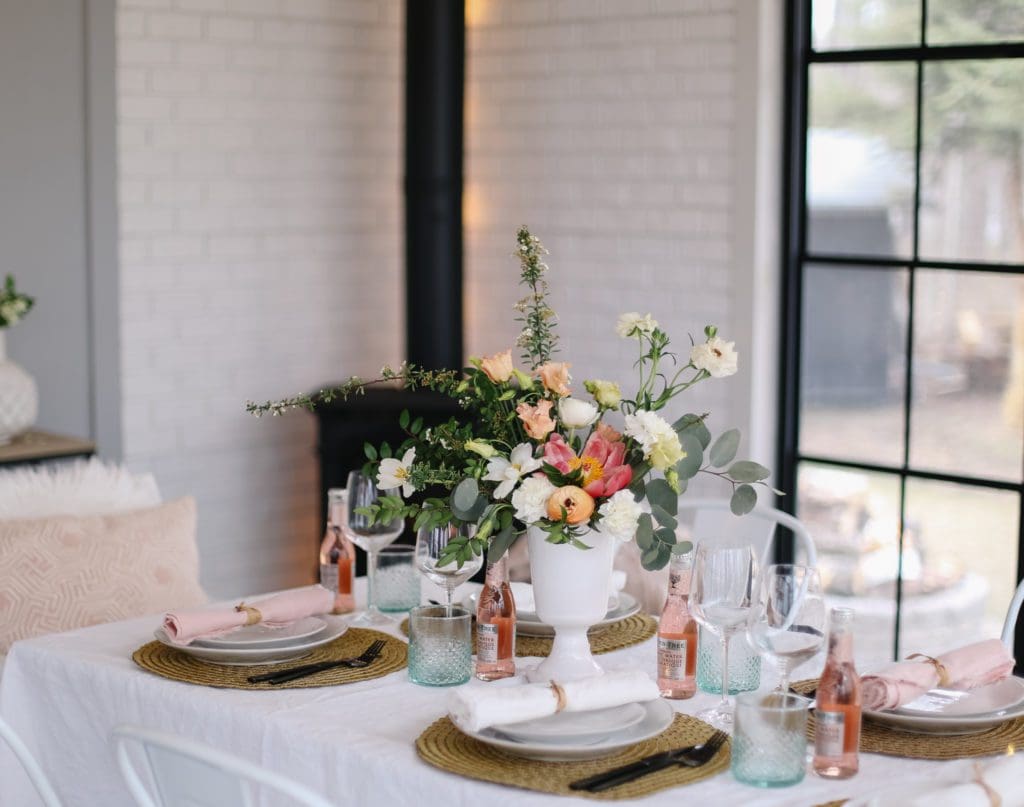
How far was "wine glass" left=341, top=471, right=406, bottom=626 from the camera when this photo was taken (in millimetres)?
2773

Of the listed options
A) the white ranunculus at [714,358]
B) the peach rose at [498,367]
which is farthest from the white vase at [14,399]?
the white ranunculus at [714,358]

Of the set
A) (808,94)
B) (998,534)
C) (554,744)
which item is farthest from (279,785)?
(808,94)

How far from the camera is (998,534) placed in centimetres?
430

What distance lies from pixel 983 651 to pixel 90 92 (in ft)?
10.9

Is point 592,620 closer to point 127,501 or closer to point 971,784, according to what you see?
point 971,784

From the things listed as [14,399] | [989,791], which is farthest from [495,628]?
[14,399]

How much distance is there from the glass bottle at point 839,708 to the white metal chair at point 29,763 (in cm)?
117

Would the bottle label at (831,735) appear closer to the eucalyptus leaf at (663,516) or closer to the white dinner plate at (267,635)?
the eucalyptus leaf at (663,516)

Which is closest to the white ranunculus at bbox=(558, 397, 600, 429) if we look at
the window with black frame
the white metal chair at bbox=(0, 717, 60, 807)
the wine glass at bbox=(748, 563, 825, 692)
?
the wine glass at bbox=(748, 563, 825, 692)

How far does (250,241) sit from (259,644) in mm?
2779

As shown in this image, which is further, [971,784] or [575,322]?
[575,322]

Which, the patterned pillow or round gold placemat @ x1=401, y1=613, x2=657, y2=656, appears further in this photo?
the patterned pillow

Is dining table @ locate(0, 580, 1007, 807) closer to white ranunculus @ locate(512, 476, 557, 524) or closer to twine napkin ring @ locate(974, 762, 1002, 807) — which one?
twine napkin ring @ locate(974, 762, 1002, 807)

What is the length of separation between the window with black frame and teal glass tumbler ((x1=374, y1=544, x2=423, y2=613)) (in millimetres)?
2080
